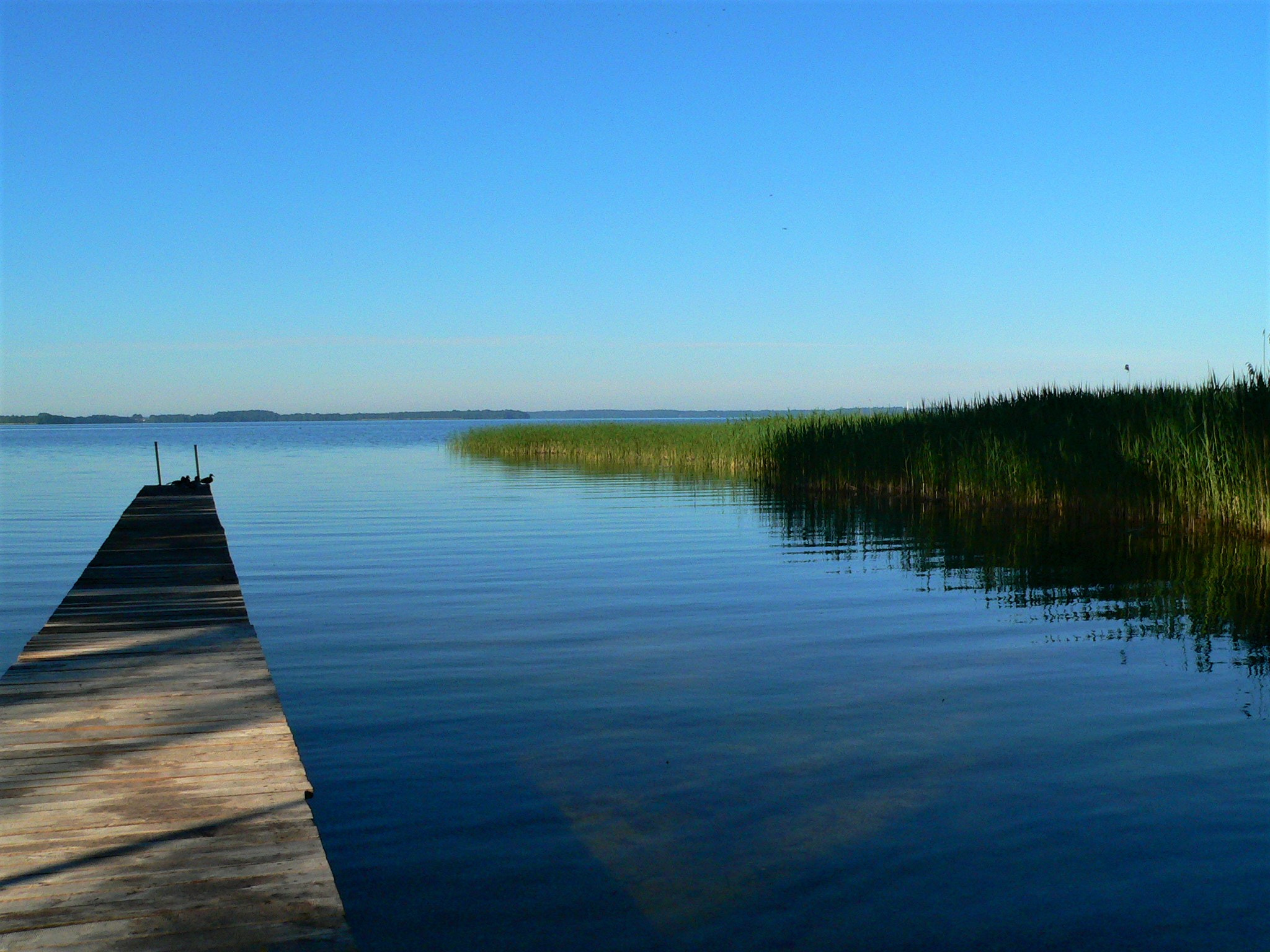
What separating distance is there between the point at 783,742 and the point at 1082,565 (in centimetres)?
757

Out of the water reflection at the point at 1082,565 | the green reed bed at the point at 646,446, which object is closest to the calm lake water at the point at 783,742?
the water reflection at the point at 1082,565

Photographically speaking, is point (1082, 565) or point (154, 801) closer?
point (154, 801)

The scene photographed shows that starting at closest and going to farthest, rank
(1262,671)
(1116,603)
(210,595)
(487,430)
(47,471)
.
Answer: (1262,671) < (210,595) < (1116,603) < (47,471) < (487,430)

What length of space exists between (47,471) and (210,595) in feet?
103

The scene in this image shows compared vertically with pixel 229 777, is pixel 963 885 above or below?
below

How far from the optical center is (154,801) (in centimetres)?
394

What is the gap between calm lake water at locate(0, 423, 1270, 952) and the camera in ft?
12.6

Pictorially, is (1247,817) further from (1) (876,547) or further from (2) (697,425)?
Result: (2) (697,425)

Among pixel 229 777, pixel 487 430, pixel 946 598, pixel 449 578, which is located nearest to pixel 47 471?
pixel 487 430

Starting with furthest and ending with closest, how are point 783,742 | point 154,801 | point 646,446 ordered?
point 646,446 → point 783,742 → point 154,801

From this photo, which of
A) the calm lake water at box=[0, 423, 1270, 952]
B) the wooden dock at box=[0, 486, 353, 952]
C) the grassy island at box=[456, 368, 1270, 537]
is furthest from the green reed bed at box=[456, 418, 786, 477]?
the wooden dock at box=[0, 486, 353, 952]

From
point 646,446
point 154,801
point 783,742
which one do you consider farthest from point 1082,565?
point 646,446

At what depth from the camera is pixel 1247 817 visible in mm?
4582

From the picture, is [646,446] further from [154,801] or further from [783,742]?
[154,801]
